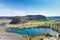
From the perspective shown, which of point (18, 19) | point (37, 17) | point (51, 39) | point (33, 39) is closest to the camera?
point (51, 39)

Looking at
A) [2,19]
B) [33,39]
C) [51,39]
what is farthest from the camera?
[2,19]

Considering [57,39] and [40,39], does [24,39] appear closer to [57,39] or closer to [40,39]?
[40,39]

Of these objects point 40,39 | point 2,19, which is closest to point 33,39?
point 40,39

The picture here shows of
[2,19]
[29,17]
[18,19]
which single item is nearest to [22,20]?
[18,19]

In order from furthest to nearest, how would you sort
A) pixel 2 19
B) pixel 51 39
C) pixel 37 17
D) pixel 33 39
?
pixel 2 19, pixel 37 17, pixel 33 39, pixel 51 39

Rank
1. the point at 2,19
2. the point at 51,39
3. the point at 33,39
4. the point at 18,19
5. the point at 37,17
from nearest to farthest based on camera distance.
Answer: the point at 51,39, the point at 33,39, the point at 18,19, the point at 37,17, the point at 2,19

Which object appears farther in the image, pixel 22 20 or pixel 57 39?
pixel 22 20

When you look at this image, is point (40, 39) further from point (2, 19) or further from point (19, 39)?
point (2, 19)

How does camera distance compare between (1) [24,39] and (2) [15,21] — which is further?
(2) [15,21]

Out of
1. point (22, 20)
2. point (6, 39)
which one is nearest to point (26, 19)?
point (22, 20)
